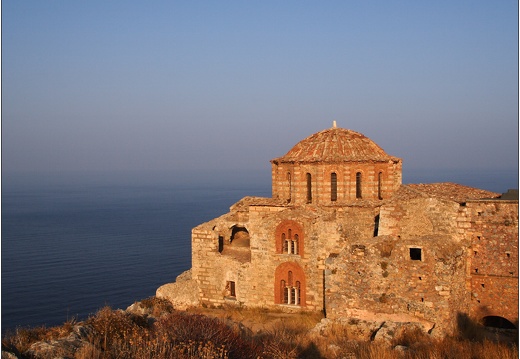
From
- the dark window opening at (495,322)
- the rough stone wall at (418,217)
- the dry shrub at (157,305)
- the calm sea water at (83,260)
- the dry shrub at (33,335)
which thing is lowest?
the calm sea water at (83,260)

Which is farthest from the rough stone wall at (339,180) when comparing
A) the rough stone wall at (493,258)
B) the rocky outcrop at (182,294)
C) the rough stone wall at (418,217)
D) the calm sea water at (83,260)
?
the calm sea water at (83,260)

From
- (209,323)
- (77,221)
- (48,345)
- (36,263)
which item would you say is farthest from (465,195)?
(77,221)

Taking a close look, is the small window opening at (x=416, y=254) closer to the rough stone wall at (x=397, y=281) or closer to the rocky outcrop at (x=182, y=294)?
the rough stone wall at (x=397, y=281)

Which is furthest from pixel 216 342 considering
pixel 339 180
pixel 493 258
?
pixel 339 180

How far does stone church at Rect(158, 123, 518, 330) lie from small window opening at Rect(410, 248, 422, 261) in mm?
40

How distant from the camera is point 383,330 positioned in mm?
16641

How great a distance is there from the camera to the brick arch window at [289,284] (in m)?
21.4

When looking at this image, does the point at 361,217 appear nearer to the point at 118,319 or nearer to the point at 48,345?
the point at 118,319

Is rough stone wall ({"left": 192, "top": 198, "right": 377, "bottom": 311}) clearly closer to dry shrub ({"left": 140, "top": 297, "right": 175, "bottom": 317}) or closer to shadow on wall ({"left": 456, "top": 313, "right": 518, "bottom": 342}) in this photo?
dry shrub ({"left": 140, "top": 297, "right": 175, "bottom": 317})

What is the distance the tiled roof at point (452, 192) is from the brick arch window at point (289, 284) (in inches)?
232

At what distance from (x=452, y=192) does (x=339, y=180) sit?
457 centimetres

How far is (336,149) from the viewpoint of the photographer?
2306 cm

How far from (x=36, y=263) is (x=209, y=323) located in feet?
137

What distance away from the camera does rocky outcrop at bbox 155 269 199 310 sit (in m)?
23.6
